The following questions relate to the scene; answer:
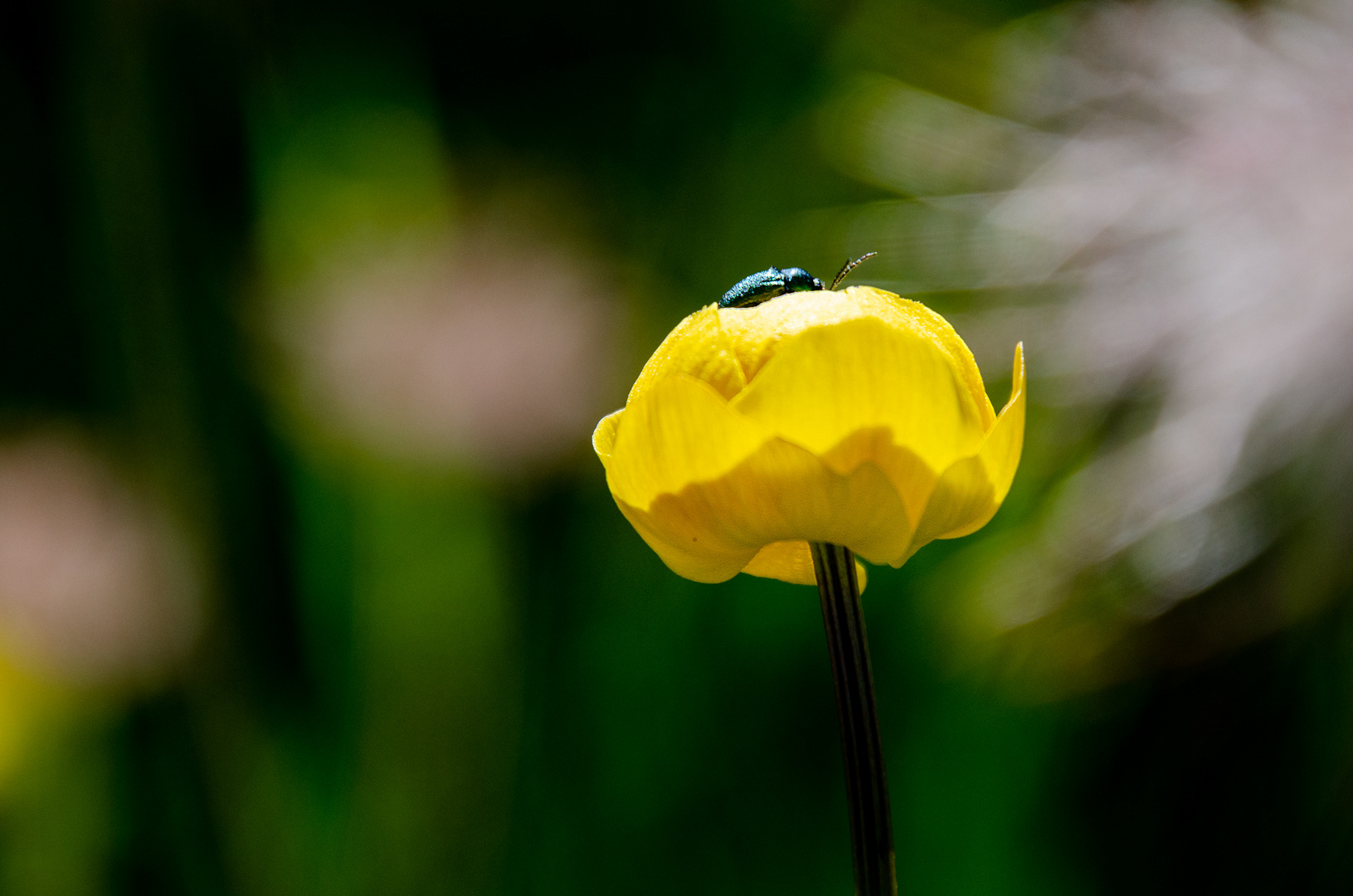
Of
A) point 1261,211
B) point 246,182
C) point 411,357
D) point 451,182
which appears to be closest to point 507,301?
point 411,357

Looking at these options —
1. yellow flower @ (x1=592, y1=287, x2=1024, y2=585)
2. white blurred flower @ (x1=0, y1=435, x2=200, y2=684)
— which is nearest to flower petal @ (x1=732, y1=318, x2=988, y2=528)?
yellow flower @ (x1=592, y1=287, x2=1024, y2=585)

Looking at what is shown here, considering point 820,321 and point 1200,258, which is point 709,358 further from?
point 1200,258

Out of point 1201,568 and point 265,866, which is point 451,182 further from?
point 1201,568

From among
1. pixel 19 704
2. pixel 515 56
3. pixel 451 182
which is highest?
pixel 515 56

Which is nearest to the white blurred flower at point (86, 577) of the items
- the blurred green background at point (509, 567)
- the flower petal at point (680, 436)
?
the blurred green background at point (509, 567)

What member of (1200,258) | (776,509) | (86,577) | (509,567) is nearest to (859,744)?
(776,509)

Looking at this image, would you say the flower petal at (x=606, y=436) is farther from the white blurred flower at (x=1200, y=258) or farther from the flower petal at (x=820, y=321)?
the white blurred flower at (x=1200, y=258)
